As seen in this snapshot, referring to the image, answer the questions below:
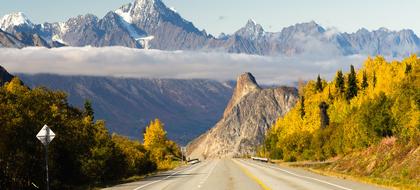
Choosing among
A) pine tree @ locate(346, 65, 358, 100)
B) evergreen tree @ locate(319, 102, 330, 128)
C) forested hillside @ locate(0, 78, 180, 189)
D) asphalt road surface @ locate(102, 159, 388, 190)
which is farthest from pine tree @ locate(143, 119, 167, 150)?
asphalt road surface @ locate(102, 159, 388, 190)

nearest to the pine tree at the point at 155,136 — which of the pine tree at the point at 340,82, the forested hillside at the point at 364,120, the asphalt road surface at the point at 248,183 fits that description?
the forested hillside at the point at 364,120

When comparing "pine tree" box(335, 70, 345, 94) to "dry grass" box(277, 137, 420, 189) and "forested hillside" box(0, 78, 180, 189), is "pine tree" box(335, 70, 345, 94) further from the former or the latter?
"forested hillside" box(0, 78, 180, 189)

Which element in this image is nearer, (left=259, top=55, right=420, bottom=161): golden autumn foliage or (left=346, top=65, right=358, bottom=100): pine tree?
(left=259, top=55, right=420, bottom=161): golden autumn foliage

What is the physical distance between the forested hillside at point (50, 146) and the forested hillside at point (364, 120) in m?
27.0

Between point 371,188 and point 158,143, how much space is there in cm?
13376

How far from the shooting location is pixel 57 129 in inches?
1913

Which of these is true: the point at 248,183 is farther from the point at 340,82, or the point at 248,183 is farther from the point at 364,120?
the point at 340,82

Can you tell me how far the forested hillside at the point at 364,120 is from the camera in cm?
7394

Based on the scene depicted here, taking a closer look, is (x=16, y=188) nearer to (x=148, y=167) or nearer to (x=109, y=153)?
(x=109, y=153)

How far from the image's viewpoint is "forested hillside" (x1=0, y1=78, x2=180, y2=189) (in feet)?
135

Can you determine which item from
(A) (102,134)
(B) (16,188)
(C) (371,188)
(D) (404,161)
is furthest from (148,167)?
(C) (371,188)

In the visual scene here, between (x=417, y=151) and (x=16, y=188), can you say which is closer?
(x=16, y=188)

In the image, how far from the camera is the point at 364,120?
94.4 meters

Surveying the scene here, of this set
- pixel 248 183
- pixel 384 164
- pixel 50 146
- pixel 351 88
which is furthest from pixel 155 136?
pixel 248 183
